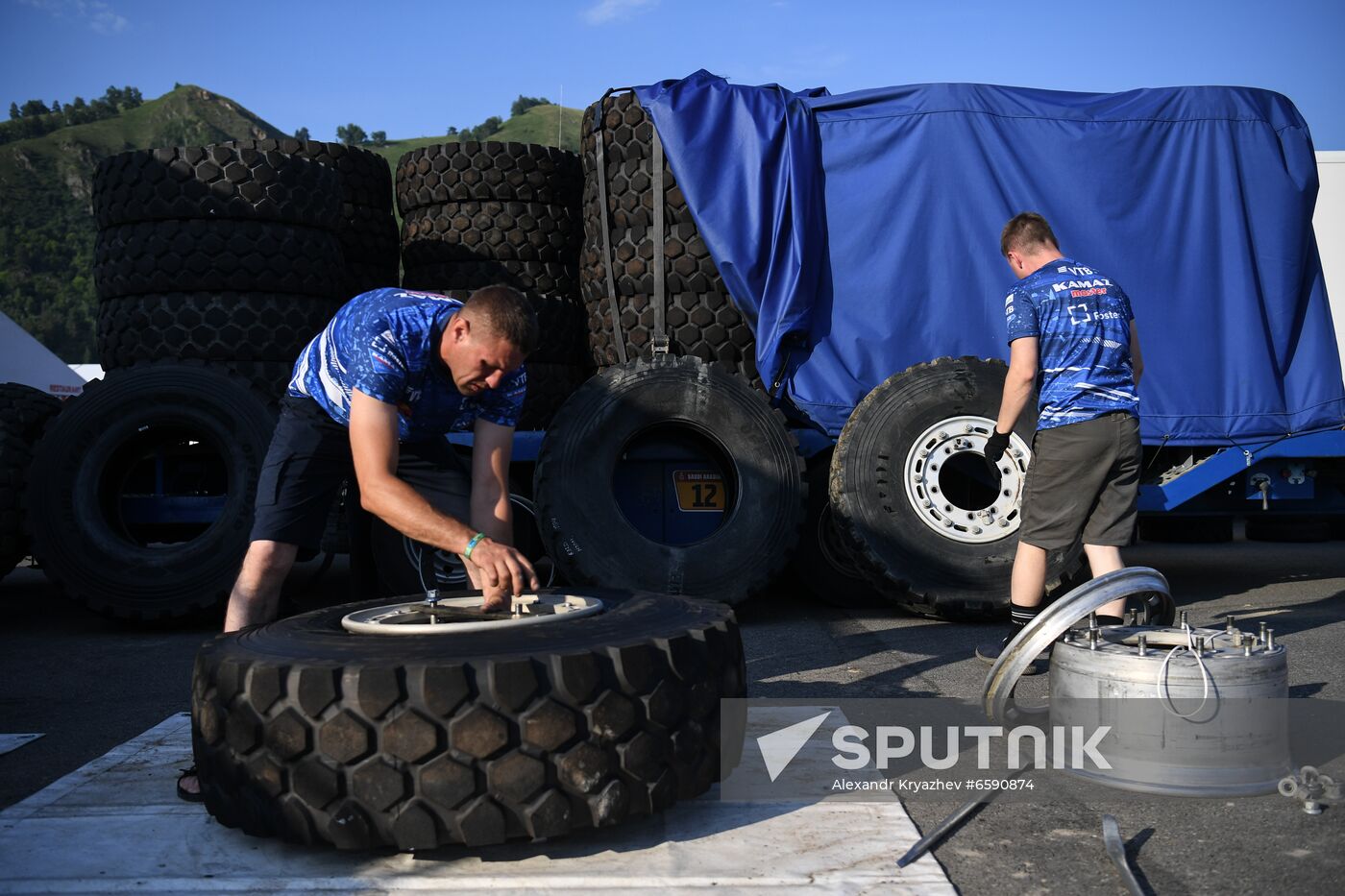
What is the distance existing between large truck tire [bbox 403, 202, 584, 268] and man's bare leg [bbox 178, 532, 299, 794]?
145 inches

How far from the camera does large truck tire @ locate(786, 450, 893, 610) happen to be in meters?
5.96

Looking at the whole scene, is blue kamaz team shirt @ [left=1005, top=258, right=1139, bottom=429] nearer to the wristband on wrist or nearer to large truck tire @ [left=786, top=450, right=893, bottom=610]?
large truck tire @ [left=786, top=450, right=893, bottom=610]

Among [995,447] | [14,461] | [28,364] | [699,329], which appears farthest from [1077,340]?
[28,364]

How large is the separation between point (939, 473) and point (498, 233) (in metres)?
2.99

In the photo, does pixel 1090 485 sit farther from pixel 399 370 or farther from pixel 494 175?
pixel 494 175

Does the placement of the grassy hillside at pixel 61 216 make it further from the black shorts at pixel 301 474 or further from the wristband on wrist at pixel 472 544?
the wristband on wrist at pixel 472 544

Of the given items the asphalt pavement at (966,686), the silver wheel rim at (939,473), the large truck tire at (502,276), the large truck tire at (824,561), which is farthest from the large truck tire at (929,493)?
the large truck tire at (502,276)

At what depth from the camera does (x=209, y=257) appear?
603cm

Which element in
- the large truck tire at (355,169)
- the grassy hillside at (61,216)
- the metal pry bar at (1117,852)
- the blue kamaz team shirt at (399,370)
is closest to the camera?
the metal pry bar at (1117,852)

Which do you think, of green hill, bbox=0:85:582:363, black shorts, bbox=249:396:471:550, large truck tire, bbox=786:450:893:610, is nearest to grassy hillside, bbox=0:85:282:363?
green hill, bbox=0:85:582:363

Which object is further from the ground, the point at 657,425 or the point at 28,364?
the point at 28,364

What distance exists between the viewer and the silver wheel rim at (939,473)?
5.50 meters

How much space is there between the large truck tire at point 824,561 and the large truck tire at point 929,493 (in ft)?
1.26

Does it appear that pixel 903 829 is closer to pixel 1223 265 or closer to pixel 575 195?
pixel 1223 265
